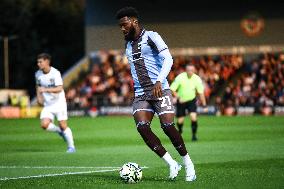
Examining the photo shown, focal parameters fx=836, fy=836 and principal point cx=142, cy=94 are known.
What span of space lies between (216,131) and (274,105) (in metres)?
16.4

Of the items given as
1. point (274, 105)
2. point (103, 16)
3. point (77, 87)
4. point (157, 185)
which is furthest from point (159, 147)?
point (103, 16)

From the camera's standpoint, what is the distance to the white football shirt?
21.4m

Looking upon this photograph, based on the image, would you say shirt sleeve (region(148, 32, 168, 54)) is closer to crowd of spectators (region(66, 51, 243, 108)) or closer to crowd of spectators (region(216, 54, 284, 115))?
crowd of spectators (region(216, 54, 284, 115))

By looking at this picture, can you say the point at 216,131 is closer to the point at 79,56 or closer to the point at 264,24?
the point at 264,24

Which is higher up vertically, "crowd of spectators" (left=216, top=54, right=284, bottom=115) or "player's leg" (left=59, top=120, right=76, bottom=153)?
"crowd of spectators" (left=216, top=54, right=284, bottom=115)

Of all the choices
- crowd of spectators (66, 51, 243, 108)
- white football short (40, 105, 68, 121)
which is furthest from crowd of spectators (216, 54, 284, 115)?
white football short (40, 105, 68, 121)

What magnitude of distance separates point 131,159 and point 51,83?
13.0 feet

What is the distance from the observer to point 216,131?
103ft

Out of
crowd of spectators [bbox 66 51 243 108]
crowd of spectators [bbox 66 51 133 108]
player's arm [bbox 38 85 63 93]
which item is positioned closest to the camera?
player's arm [bbox 38 85 63 93]

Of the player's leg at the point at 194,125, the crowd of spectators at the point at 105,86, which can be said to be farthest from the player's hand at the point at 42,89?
the crowd of spectators at the point at 105,86

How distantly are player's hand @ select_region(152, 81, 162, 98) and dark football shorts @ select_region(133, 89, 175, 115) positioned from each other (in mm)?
313

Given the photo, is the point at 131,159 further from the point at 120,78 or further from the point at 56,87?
the point at 120,78

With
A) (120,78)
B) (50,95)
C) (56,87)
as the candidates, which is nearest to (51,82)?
(56,87)

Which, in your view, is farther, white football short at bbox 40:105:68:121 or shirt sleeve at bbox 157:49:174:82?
white football short at bbox 40:105:68:121
